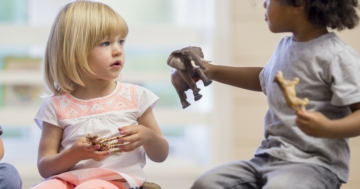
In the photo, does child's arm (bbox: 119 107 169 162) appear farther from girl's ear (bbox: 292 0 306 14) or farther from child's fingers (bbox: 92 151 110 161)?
girl's ear (bbox: 292 0 306 14)

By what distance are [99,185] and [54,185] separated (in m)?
0.13

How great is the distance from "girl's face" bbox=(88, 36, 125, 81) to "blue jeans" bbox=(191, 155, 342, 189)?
15.3 inches

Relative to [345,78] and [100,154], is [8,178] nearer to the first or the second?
[100,154]

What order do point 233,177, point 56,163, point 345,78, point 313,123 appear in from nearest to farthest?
point 313,123 → point 345,78 → point 233,177 → point 56,163

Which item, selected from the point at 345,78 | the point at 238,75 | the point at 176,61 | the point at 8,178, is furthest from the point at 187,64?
the point at 8,178

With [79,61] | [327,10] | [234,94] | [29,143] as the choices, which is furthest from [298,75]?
[29,143]

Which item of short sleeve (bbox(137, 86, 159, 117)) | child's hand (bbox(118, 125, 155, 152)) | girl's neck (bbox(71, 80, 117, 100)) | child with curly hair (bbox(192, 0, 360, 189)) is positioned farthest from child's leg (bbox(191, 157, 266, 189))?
girl's neck (bbox(71, 80, 117, 100))

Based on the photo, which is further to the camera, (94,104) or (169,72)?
(169,72)

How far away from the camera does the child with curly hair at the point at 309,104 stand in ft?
3.83

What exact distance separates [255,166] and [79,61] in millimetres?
538

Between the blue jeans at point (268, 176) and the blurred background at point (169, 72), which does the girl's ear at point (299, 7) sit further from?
the blurred background at point (169, 72)

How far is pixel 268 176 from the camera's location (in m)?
1.21

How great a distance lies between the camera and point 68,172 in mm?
1384

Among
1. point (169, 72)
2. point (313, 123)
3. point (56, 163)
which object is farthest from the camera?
point (169, 72)
